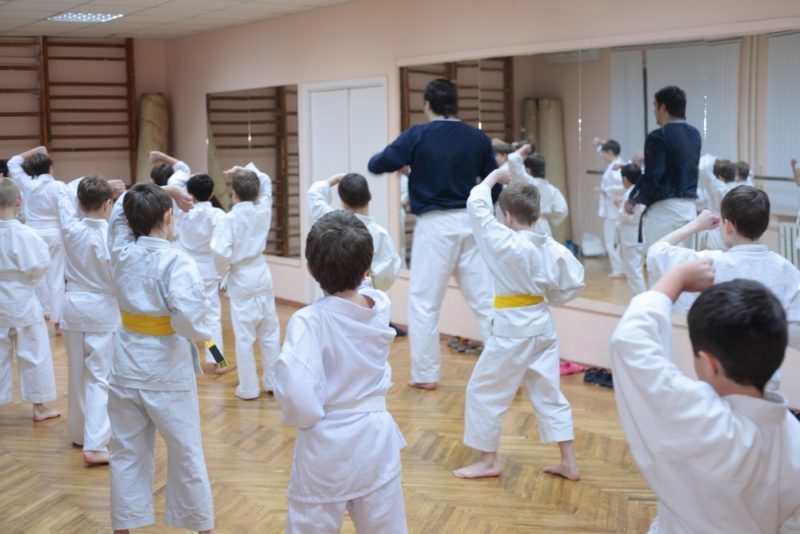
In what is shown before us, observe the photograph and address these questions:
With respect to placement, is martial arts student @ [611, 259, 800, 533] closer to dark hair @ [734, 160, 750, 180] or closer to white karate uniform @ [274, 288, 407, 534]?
white karate uniform @ [274, 288, 407, 534]

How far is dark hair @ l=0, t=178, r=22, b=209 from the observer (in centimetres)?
446

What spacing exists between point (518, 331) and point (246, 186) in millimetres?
2064

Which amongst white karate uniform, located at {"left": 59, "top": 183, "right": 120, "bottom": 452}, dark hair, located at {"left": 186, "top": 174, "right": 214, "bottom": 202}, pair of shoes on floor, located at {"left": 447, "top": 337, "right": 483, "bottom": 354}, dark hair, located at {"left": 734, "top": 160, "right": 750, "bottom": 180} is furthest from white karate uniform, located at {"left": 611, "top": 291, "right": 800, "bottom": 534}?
pair of shoes on floor, located at {"left": 447, "top": 337, "right": 483, "bottom": 354}

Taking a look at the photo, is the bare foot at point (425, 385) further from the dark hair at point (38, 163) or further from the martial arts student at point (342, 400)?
the dark hair at point (38, 163)

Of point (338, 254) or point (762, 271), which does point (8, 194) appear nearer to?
point (338, 254)

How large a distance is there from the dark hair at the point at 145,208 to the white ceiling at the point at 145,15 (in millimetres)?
4582

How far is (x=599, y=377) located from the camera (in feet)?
17.3

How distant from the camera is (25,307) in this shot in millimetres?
4574

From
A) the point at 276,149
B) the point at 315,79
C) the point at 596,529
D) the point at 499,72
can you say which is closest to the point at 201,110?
the point at 276,149

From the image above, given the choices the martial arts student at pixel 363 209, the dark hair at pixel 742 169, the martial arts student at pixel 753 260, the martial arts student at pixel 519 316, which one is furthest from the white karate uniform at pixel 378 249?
the martial arts student at pixel 753 260

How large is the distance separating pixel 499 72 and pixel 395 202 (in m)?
1.48

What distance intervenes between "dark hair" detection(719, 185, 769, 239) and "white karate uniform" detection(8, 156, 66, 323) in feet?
17.7

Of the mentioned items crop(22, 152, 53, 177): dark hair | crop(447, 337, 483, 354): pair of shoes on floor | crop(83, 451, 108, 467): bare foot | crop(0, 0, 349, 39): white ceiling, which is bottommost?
crop(83, 451, 108, 467): bare foot

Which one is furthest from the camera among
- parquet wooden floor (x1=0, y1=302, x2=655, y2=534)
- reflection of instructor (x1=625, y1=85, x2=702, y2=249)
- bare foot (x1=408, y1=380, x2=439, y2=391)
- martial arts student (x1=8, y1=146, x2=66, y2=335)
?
martial arts student (x1=8, y1=146, x2=66, y2=335)
